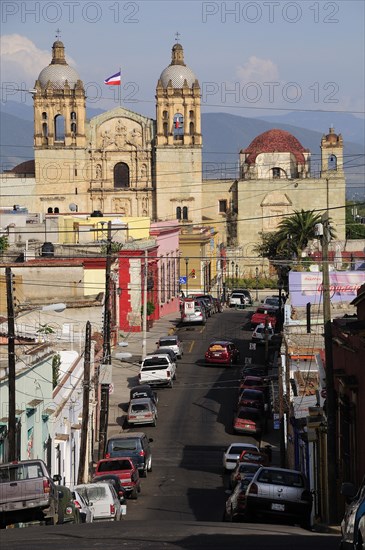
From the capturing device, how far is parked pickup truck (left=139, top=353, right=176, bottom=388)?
60.9 metres

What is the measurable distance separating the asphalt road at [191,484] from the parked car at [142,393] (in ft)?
2.18

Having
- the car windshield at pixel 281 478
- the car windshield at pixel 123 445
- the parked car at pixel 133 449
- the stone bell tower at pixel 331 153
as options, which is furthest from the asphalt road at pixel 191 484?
the stone bell tower at pixel 331 153

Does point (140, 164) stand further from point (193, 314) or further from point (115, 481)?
point (115, 481)

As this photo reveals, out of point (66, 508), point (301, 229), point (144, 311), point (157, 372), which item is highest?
point (301, 229)

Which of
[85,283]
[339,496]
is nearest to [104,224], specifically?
[85,283]

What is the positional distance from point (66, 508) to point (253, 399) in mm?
26264

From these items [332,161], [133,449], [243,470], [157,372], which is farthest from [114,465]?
[332,161]

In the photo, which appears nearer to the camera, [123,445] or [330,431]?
[330,431]

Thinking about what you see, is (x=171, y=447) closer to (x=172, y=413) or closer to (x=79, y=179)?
(x=172, y=413)

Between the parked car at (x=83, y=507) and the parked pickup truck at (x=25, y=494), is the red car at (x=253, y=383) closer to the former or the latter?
the parked car at (x=83, y=507)

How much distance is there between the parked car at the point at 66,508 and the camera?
27.9 metres

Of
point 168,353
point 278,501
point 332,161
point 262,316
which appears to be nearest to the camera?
point 278,501

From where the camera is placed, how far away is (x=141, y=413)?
52.8 meters

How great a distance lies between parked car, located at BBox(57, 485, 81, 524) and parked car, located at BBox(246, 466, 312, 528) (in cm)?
333
